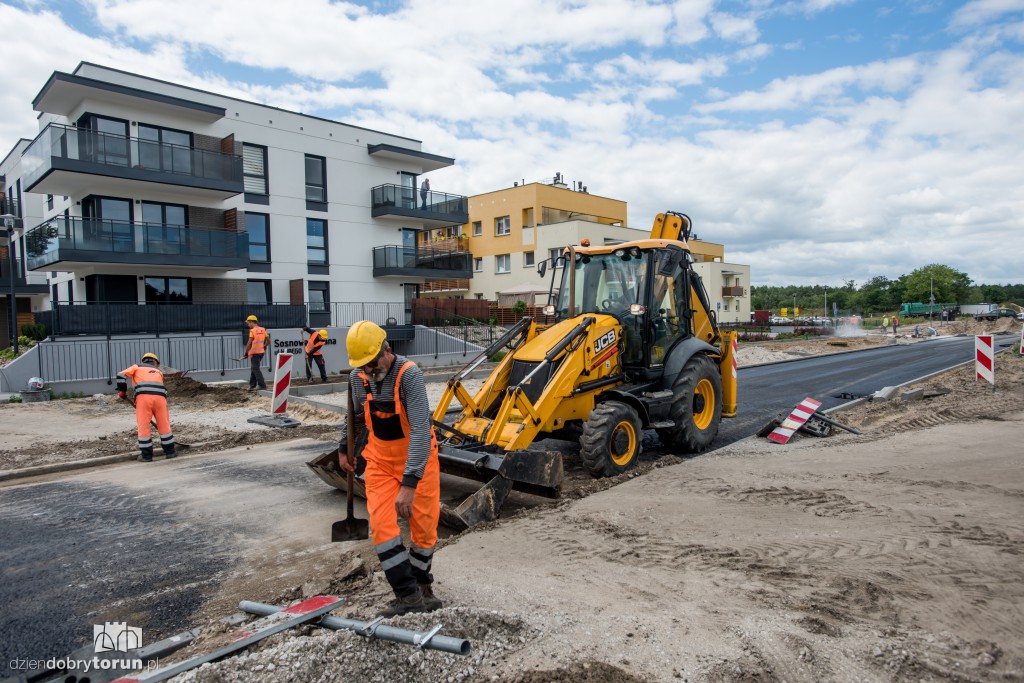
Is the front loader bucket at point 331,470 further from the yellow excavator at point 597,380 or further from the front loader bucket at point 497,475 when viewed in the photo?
the front loader bucket at point 497,475

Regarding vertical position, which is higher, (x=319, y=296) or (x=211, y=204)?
(x=211, y=204)

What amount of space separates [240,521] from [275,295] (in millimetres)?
21667

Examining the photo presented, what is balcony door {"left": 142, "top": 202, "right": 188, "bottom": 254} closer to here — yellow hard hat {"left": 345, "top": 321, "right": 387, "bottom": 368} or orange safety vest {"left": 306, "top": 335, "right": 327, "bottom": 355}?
→ orange safety vest {"left": 306, "top": 335, "right": 327, "bottom": 355}

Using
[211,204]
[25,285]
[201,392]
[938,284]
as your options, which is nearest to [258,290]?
[211,204]

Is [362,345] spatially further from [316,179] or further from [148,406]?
[316,179]

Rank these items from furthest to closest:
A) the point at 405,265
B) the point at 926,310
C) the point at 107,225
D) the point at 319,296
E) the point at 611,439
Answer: the point at 926,310 < the point at 405,265 < the point at 319,296 < the point at 107,225 < the point at 611,439

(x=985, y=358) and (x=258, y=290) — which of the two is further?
(x=258, y=290)

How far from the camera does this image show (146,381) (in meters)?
9.32

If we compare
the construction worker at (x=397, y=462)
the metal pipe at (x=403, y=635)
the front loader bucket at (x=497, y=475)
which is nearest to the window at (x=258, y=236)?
the front loader bucket at (x=497, y=475)

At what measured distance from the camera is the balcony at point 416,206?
2945 cm

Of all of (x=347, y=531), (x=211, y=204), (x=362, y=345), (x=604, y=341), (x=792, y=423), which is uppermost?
(x=211, y=204)

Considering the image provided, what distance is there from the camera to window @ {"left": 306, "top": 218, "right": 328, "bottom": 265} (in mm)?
28016

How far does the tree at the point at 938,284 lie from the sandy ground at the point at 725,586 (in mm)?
96969

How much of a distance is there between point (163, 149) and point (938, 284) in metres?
97.8
